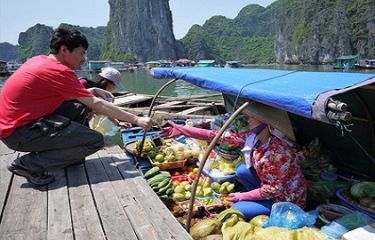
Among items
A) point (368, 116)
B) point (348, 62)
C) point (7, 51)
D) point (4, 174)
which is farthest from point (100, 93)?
point (7, 51)

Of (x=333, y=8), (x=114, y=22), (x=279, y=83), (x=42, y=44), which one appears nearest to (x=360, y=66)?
(x=333, y=8)

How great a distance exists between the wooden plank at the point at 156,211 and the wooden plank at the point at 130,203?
35 mm

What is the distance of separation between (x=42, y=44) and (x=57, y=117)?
140 meters

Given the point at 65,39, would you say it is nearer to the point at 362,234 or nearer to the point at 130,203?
the point at 130,203

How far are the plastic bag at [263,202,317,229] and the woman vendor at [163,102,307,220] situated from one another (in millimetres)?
192

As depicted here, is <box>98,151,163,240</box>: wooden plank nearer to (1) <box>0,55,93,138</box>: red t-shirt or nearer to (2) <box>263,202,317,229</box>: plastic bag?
(1) <box>0,55,93,138</box>: red t-shirt

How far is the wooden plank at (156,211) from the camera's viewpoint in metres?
2.35

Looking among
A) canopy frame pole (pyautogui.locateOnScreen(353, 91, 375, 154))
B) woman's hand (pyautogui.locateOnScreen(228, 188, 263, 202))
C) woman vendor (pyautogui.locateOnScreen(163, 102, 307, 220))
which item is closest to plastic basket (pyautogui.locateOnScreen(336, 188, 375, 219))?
woman vendor (pyautogui.locateOnScreen(163, 102, 307, 220))

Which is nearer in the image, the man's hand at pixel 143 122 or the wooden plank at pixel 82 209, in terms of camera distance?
the wooden plank at pixel 82 209

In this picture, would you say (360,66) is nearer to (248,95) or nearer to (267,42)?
(248,95)

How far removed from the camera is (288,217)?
117 inches

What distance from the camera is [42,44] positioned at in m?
130

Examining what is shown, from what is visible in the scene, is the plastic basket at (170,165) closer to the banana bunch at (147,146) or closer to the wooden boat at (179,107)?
the banana bunch at (147,146)

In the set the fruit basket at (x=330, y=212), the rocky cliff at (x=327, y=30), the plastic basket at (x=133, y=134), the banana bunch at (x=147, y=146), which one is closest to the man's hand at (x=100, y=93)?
the banana bunch at (x=147, y=146)
